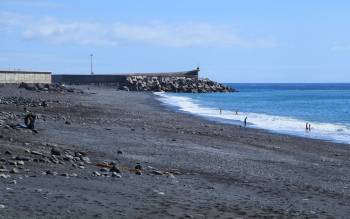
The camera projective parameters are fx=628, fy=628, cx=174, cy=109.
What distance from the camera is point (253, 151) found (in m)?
19.0

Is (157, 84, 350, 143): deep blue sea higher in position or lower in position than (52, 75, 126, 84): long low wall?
lower

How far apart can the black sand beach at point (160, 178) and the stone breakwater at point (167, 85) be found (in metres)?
72.5

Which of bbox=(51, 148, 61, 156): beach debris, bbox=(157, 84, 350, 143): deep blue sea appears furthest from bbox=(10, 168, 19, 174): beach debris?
bbox=(157, 84, 350, 143): deep blue sea

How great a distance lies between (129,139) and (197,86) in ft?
282

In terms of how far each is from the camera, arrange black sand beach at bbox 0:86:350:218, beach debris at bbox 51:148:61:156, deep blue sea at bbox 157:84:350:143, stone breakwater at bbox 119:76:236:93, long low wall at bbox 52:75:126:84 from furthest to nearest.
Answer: long low wall at bbox 52:75:126:84, stone breakwater at bbox 119:76:236:93, deep blue sea at bbox 157:84:350:143, beach debris at bbox 51:148:61:156, black sand beach at bbox 0:86:350:218

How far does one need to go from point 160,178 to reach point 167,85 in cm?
8801

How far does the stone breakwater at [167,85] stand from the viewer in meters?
94.6

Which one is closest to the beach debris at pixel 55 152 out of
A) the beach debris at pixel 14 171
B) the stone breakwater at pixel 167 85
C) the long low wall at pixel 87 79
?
the beach debris at pixel 14 171

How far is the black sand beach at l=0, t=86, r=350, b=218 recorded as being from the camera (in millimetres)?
9000

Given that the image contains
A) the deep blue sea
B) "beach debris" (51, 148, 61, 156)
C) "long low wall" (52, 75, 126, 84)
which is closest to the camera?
"beach debris" (51, 148, 61, 156)

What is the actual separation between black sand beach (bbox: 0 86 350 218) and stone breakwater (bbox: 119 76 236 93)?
72.5 metres

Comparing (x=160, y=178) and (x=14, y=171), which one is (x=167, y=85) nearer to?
(x=160, y=178)

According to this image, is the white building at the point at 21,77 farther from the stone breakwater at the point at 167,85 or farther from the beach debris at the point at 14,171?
the beach debris at the point at 14,171

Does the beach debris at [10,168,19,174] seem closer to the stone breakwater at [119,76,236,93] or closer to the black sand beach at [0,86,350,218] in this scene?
the black sand beach at [0,86,350,218]
